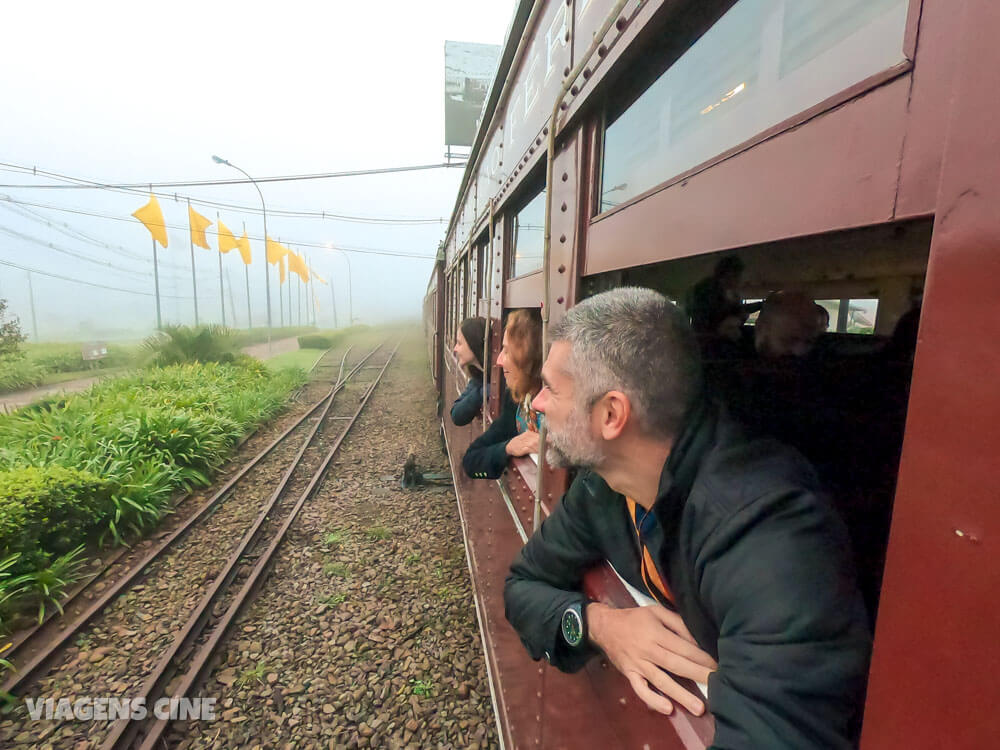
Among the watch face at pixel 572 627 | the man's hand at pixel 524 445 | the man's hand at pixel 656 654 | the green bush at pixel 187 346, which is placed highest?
the man's hand at pixel 524 445

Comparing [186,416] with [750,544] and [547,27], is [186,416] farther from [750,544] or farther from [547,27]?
[750,544]

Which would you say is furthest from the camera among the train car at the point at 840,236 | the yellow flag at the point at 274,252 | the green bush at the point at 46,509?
the yellow flag at the point at 274,252

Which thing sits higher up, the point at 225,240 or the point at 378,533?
the point at 225,240

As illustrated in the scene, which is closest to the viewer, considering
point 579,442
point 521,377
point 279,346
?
point 579,442

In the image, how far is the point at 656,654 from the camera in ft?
3.41

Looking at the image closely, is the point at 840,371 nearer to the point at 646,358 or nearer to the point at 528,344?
Result: the point at 646,358

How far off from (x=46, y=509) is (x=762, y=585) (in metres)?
6.74

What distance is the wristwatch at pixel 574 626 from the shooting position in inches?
50.1

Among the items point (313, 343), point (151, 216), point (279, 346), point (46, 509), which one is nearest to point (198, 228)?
point (151, 216)

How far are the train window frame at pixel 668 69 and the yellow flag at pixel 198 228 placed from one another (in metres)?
23.5

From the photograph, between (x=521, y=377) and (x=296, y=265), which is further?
(x=296, y=265)

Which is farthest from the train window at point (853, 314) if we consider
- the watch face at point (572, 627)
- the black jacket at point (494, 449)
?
the watch face at point (572, 627)

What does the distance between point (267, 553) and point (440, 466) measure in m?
3.42

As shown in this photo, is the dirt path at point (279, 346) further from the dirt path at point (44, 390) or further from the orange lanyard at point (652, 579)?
the orange lanyard at point (652, 579)
